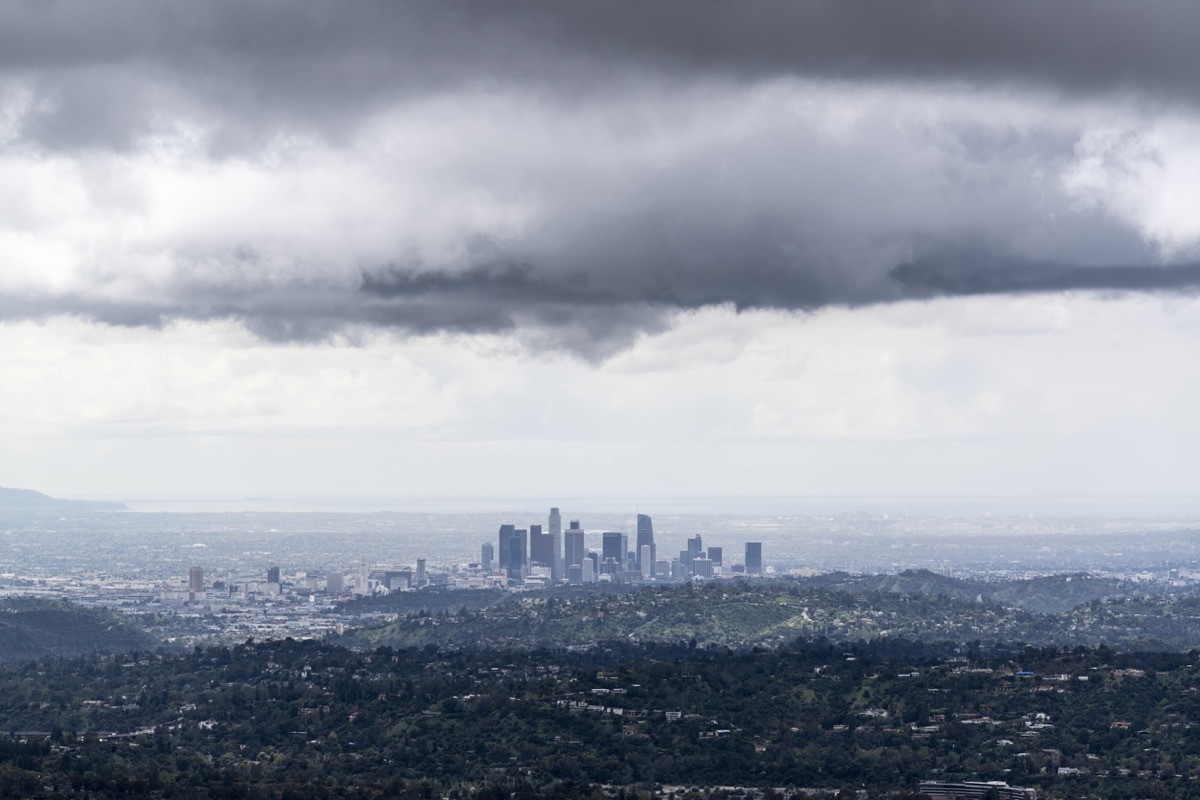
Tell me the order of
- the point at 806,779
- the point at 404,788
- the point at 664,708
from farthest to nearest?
the point at 664,708 < the point at 806,779 < the point at 404,788

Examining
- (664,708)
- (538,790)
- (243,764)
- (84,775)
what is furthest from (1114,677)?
(84,775)

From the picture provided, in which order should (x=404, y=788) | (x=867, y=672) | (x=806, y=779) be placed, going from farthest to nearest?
(x=867, y=672) → (x=806, y=779) → (x=404, y=788)

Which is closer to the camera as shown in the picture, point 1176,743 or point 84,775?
point 84,775

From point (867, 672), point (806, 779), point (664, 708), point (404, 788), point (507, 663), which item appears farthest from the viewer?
point (507, 663)

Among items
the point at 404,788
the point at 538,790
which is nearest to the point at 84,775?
the point at 404,788

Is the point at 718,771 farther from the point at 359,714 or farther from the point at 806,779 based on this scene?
the point at 359,714

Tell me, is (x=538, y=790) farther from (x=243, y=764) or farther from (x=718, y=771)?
(x=243, y=764)
